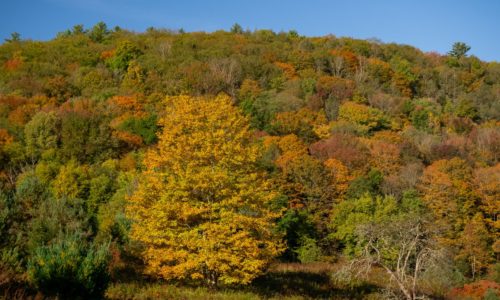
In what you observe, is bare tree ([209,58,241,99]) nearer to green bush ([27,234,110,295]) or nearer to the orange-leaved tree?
the orange-leaved tree

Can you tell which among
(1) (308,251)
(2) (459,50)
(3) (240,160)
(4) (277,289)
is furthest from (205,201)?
A: (2) (459,50)

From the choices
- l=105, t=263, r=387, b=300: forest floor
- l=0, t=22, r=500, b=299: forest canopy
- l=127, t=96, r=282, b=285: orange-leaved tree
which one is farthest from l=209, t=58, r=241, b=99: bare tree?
l=127, t=96, r=282, b=285: orange-leaved tree

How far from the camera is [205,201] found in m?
20.1

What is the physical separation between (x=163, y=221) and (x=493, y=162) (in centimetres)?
7924

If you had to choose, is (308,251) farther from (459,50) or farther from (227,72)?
(459,50)

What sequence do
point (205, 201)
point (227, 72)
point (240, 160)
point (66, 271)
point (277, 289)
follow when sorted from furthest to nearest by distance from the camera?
1. point (227, 72)
2. point (277, 289)
3. point (205, 201)
4. point (240, 160)
5. point (66, 271)

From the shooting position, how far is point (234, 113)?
21.0 metres

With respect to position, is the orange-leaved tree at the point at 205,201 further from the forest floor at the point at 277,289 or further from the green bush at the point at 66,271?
the green bush at the point at 66,271

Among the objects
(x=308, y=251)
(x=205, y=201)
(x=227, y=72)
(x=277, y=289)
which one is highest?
(x=227, y=72)

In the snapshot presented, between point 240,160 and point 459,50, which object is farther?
point 459,50

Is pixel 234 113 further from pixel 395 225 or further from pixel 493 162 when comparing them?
pixel 493 162

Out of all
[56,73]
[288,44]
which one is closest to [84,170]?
[56,73]

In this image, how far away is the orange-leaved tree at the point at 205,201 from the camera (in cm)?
1844

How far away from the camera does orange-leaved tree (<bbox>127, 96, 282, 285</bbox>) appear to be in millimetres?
18438
